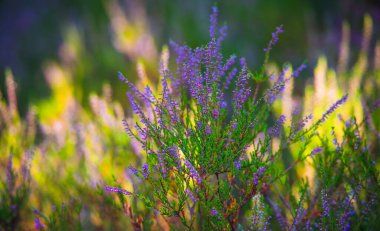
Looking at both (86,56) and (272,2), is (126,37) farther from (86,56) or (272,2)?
(272,2)

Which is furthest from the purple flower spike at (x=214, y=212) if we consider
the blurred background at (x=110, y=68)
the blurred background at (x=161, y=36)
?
the blurred background at (x=161, y=36)

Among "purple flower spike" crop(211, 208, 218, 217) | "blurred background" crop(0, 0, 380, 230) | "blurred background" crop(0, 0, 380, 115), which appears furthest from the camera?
"blurred background" crop(0, 0, 380, 115)

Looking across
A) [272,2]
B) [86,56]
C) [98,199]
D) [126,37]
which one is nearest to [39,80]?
[86,56]

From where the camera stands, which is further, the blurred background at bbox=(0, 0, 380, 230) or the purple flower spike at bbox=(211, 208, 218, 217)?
the blurred background at bbox=(0, 0, 380, 230)

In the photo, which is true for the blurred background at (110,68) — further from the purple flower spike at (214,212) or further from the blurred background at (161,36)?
the purple flower spike at (214,212)

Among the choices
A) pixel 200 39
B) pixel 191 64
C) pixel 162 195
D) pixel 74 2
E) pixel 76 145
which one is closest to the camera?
pixel 162 195

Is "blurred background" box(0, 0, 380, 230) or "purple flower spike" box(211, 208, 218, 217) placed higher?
"blurred background" box(0, 0, 380, 230)

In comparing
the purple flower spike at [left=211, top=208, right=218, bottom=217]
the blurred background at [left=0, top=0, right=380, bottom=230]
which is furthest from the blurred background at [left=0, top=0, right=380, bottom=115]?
the purple flower spike at [left=211, top=208, right=218, bottom=217]

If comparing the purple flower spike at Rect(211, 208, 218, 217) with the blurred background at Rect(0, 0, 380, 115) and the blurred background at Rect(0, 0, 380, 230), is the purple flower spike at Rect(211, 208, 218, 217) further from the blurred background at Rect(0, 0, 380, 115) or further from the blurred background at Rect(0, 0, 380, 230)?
the blurred background at Rect(0, 0, 380, 115)
